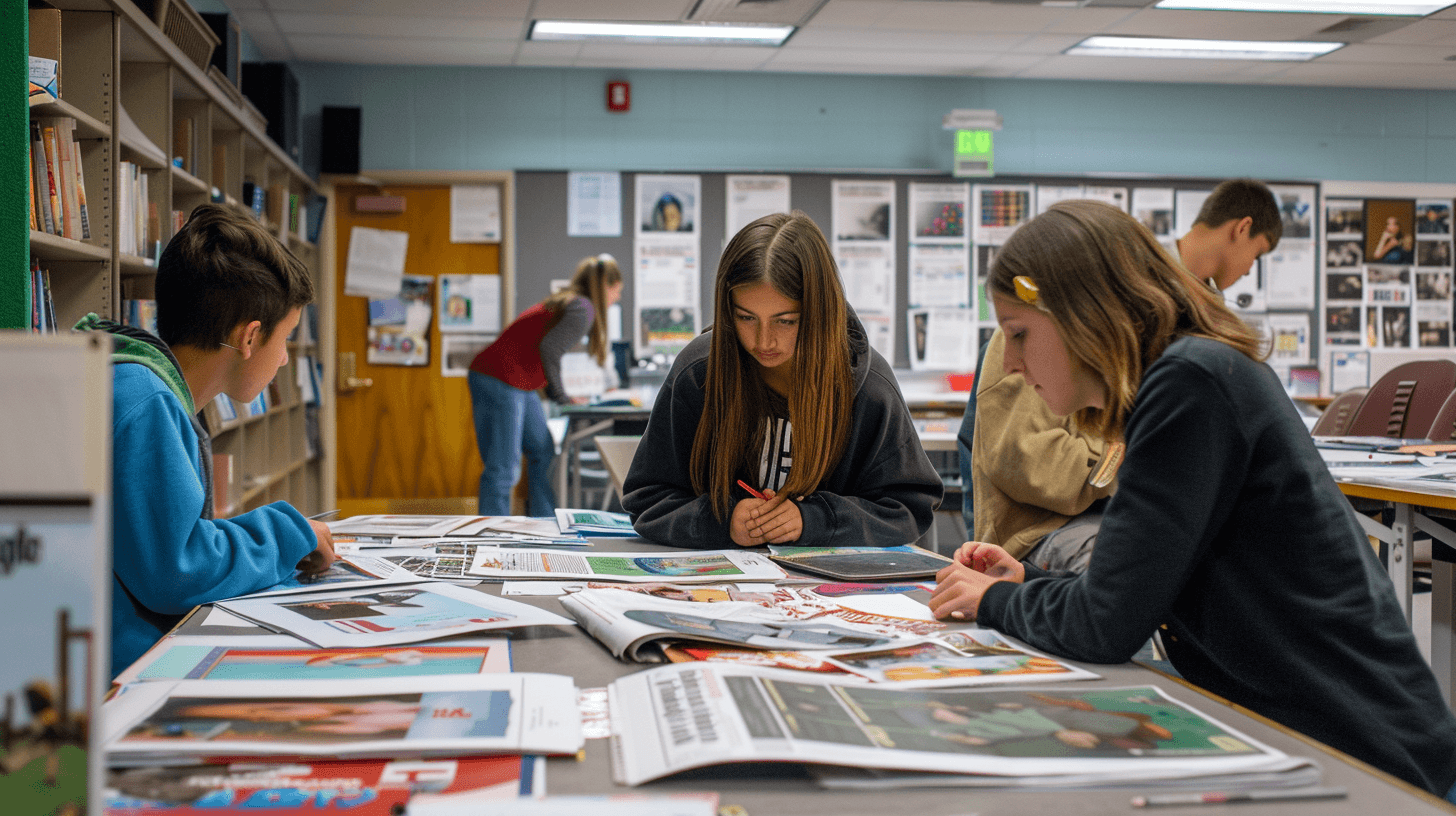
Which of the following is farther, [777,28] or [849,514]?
[777,28]

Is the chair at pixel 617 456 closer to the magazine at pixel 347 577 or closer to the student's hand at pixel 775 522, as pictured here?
the student's hand at pixel 775 522

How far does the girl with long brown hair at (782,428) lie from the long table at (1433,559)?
1067 mm

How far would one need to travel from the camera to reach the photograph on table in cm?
571

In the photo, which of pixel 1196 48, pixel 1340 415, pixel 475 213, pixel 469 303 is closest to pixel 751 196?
pixel 475 213

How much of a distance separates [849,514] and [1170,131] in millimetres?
4896

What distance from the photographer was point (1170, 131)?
18.4 feet

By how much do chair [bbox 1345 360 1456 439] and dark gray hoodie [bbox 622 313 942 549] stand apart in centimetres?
252

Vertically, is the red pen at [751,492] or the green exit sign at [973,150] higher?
the green exit sign at [973,150]

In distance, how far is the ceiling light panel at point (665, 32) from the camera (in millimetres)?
4578

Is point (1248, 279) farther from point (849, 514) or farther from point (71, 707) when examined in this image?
point (71, 707)

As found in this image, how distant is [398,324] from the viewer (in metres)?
5.25

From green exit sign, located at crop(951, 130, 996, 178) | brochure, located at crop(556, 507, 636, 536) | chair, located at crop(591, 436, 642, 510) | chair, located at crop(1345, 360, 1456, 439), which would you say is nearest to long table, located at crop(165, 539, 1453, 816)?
brochure, located at crop(556, 507, 636, 536)

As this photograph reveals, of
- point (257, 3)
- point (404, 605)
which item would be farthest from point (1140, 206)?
point (404, 605)

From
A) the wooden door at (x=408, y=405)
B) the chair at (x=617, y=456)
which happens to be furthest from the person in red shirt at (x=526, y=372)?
the chair at (x=617, y=456)
